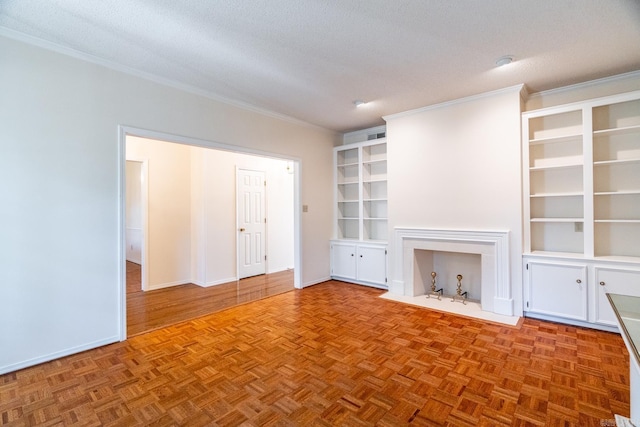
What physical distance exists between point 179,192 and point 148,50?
2885 mm

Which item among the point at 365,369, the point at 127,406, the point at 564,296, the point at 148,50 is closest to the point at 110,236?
the point at 127,406

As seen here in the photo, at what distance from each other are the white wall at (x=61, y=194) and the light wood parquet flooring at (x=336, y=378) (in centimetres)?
31

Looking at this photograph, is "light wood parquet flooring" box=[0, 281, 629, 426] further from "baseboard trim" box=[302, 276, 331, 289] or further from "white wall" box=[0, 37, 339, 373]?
"baseboard trim" box=[302, 276, 331, 289]

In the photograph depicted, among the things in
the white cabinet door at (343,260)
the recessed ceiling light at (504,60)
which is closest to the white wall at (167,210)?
the white cabinet door at (343,260)

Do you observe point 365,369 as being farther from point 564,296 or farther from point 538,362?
point 564,296

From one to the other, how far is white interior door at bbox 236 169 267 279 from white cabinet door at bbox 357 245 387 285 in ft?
6.53

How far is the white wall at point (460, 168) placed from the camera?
11.3 feet

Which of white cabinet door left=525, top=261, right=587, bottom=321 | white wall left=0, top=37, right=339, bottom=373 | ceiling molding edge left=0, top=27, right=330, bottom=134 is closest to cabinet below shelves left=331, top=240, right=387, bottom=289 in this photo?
white cabinet door left=525, top=261, right=587, bottom=321

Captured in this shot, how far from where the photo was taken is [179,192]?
201 inches

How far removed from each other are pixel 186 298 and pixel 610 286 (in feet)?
16.4

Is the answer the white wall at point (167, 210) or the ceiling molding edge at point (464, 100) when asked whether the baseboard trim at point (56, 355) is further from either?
the ceiling molding edge at point (464, 100)

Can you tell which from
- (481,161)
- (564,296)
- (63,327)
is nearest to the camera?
(63,327)

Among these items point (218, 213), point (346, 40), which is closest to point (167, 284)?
point (218, 213)

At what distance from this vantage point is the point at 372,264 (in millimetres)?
4793
